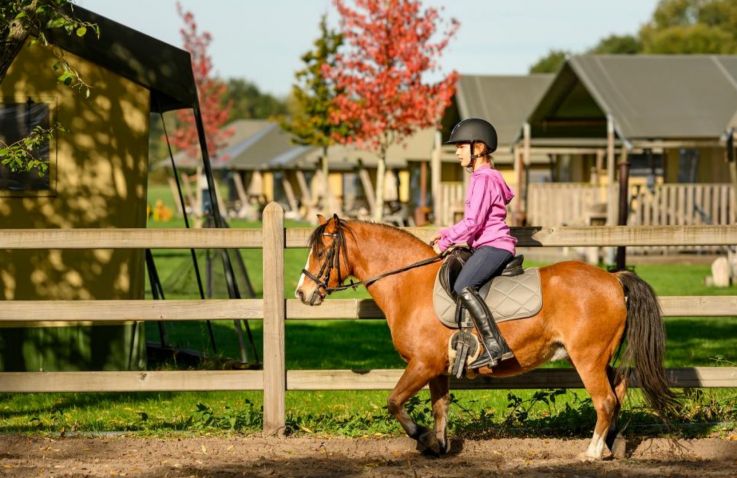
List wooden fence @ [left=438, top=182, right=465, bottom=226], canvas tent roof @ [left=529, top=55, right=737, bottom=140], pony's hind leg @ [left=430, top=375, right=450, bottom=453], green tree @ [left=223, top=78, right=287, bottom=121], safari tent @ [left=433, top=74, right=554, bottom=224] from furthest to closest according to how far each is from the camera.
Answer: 1. green tree @ [left=223, top=78, right=287, bottom=121]
2. safari tent @ [left=433, top=74, right=554, bottom=224]
3. wooden fence @ [left=438, top=182, right=465, bottom=226]
4. canvas tent roof @ [left=529, top=55, right=737, bottom=140]
5. pony's hind leg @ [left=430, top=375, right=450, bottom=453]

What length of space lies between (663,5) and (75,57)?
98.6 meters

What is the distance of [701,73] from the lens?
99.7 ft

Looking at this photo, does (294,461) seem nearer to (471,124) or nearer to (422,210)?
(471,124)

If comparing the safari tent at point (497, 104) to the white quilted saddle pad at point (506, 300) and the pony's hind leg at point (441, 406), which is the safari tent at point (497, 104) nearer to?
the pony's hind leg at point (441, 406)

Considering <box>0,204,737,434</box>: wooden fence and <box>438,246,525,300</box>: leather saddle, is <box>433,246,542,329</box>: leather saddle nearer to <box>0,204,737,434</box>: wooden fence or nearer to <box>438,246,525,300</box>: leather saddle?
<box>438,246,525,300</box>: leather saddle

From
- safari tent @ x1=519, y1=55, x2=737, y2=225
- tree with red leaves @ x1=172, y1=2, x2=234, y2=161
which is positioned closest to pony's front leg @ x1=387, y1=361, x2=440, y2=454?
safari tent @ x1=519, y1=55, x2=737, y2=225

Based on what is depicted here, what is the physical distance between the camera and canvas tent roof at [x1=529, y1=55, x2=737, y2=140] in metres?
27.2

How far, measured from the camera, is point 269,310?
7871 millimetres

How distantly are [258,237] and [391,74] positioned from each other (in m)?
32.3

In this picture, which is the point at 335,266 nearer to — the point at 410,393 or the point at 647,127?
the point at 410,393

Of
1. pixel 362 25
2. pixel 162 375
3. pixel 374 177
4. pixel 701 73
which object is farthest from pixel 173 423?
pixel 374 177

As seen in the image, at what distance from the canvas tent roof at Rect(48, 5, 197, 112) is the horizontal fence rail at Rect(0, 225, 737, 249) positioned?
10.0 feet

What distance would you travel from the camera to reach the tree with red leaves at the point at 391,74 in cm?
3925

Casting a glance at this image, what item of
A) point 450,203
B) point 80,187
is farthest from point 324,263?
point 450,203
